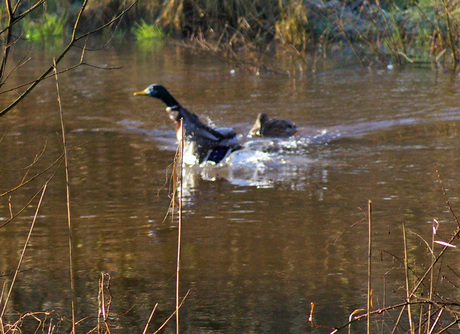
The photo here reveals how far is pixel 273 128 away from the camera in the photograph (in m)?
9.84

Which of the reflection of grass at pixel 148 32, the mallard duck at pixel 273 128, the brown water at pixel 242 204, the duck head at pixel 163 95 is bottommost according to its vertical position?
the brown water at pixel 242 204

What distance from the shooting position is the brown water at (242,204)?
15.1 ft

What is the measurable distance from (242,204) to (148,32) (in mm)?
17316

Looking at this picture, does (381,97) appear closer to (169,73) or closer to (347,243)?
(169,73)

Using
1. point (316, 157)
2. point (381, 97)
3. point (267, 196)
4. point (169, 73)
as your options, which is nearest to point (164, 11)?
point (169, 73)

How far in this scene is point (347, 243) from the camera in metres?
5.42

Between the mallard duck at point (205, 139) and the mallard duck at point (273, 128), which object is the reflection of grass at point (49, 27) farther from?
the mallard duck at point (205, 139)

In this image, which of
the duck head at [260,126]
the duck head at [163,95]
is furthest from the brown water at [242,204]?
the duck head at [163,95]

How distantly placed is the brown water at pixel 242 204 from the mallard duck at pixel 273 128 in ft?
0.58

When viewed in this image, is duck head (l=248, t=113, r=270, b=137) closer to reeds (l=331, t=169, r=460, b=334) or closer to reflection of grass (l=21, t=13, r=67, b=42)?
reeds (l=331, t=169, r=460, b=334)

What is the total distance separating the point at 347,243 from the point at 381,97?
698cm

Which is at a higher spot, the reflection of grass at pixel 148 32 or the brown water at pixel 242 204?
the reflection of grass at pixel 148 32

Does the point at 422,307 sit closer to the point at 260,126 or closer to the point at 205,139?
the point at 205,139

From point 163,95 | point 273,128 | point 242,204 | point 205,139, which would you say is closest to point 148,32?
point 273,128
